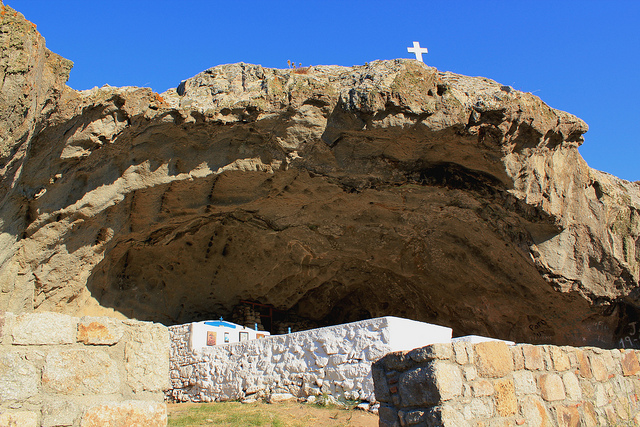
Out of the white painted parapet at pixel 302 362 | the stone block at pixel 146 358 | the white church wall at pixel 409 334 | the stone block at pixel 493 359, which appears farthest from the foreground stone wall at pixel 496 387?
the white painted parapet at pixel 302 362

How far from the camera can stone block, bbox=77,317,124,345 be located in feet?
6.52

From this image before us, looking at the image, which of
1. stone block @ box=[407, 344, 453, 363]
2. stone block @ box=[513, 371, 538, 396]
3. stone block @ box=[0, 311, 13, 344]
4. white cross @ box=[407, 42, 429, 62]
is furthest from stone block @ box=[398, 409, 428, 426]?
white cross @ box=[407, 42, 429, 62]

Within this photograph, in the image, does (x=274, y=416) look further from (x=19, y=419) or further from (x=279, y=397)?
(x=19, y=419)

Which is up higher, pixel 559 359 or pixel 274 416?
pixel 559 359

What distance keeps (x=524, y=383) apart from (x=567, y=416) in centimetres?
46

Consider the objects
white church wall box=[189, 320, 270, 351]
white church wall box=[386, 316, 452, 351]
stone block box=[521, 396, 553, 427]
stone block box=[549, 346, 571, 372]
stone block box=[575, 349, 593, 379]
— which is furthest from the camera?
white church wall box=[189, 320, 270, 351]

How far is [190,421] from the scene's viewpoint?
4.71 metres

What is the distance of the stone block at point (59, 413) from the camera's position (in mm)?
1796

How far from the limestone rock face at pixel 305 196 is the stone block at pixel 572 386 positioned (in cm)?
361

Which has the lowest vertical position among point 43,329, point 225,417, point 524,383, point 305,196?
point 225,417

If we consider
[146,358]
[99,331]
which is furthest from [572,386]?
[99,331]

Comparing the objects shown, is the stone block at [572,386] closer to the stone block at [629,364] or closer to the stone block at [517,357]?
the stone block at [517,357]

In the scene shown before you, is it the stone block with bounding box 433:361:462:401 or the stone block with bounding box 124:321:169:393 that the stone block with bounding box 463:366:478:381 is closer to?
the stone block with bounding box 433:361:462:401

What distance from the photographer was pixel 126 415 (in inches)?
76.5
